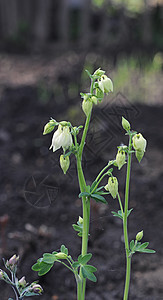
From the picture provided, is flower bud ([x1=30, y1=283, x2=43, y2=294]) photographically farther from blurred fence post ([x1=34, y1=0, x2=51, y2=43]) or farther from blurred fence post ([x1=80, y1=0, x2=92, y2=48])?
blurred fence post ([x1=34, y1=0, x2=51, y2=43])

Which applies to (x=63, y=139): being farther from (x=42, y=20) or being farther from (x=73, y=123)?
(x=42, y=20)

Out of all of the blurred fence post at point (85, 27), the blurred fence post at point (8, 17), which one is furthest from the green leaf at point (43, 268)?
the blurred fence post at point (8, 17)

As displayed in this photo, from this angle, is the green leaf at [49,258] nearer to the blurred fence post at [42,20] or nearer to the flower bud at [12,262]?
the flower bud at [12,262]

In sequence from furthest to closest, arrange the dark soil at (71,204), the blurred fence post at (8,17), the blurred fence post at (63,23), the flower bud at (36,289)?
1. the blurred fence post at (8,17)
2. the blurred fence post at (63,23)
3. the dark soil at (71,204)
4. the flower bud at (36,289)

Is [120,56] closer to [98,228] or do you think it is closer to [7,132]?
[7,132]

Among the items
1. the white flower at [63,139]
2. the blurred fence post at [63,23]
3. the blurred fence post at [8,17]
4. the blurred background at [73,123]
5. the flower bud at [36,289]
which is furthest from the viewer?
the blurred fence post at [8,17]

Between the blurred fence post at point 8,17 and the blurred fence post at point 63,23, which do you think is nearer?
the blurred fence post at point 63,23

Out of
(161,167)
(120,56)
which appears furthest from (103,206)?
(120,56)

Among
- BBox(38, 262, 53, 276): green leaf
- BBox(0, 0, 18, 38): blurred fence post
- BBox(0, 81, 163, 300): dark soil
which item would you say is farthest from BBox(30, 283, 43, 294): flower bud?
BBox(0, 0, 18, 38): blurred fence post
